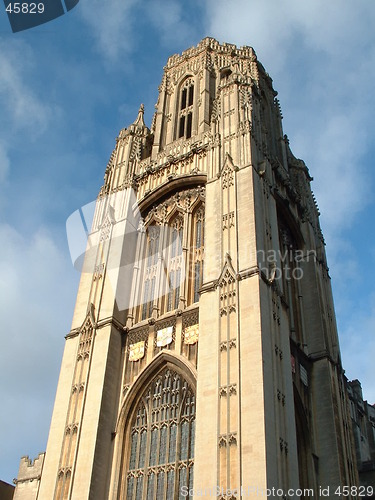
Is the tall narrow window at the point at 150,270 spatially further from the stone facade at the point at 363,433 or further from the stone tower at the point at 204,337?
→ the stone facade at the point at 363,433

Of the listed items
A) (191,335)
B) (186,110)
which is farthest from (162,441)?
(186,110)

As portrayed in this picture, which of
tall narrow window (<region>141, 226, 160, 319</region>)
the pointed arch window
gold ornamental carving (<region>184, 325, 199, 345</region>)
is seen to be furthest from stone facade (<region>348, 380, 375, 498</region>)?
tall narrow window (<region>141, 226, 160, 319</region>)

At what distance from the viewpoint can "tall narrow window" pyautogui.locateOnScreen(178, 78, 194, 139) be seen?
3619cm

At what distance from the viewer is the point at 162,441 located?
71.6ft

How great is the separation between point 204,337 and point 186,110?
2009cm

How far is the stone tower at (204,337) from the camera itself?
19219 mm

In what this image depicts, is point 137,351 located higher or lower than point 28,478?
higher

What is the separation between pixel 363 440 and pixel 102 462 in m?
17.0

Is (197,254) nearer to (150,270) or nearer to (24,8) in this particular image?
(150,270)

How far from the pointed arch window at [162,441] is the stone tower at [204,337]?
52mm

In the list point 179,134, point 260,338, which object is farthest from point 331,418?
point 179,134

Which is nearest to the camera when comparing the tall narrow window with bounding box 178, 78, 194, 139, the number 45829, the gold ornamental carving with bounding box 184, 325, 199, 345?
the number 45829

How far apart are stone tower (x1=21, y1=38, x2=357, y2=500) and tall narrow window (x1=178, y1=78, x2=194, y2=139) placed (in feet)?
5.35

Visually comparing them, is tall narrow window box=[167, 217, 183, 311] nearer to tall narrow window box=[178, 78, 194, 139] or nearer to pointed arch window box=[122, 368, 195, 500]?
pointed arch window box=[122, 368, 195, 500]
